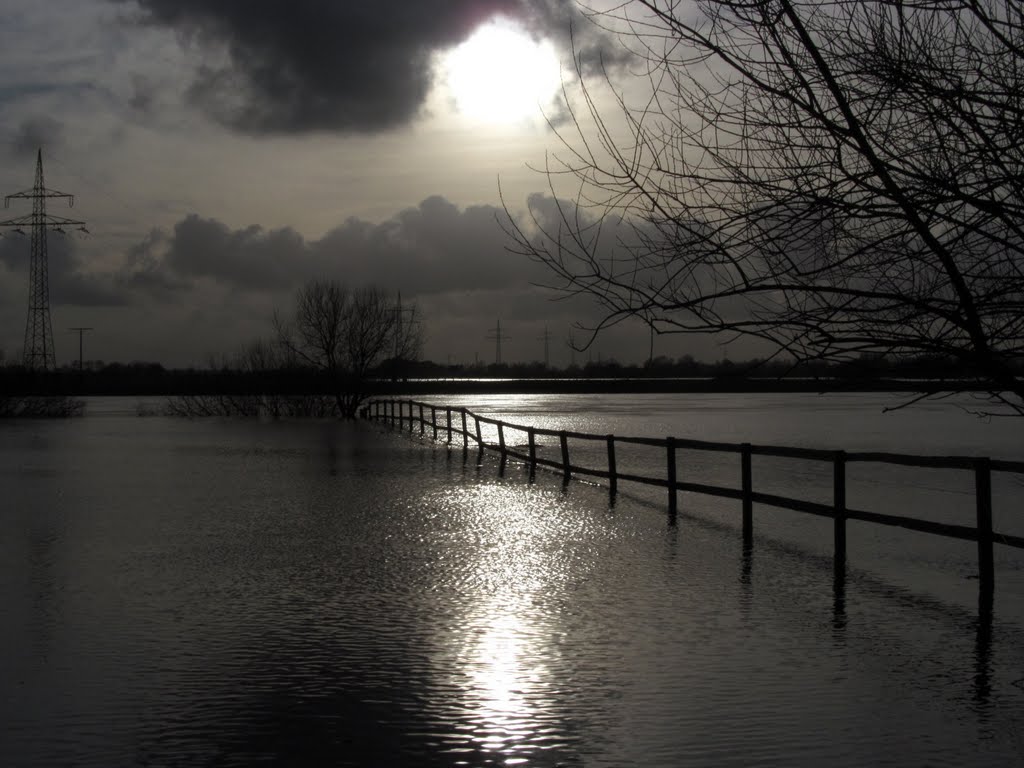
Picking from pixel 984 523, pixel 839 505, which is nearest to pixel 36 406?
pixel 839 505

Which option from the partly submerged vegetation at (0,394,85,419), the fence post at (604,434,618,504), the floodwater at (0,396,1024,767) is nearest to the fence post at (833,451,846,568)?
the floodwater at (0,396,1024,767)

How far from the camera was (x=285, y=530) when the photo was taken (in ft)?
54.8

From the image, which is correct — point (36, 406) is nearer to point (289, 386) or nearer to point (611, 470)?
point (289, 386)

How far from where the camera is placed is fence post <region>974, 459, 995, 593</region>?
11.4 m

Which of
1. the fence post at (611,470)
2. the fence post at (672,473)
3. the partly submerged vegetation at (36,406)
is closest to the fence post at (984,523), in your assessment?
the fence post at (672,473)

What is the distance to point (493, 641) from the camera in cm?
909

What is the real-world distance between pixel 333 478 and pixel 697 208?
20230 millimetres

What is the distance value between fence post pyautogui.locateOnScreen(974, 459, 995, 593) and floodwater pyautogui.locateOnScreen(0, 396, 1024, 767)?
0.22m

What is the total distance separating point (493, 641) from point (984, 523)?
519cm

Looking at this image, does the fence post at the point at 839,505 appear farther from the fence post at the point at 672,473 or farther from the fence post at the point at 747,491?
the fence post at the point at 672,473

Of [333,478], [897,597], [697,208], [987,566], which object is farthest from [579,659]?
[333,478]

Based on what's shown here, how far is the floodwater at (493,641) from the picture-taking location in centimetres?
650

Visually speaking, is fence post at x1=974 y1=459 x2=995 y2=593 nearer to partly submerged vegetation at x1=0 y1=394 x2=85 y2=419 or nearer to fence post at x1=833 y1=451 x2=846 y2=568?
fence post at x1=833 y1=451 x2=846 y2=568

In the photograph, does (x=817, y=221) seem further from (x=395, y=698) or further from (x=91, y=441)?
(x=91, y=441)
